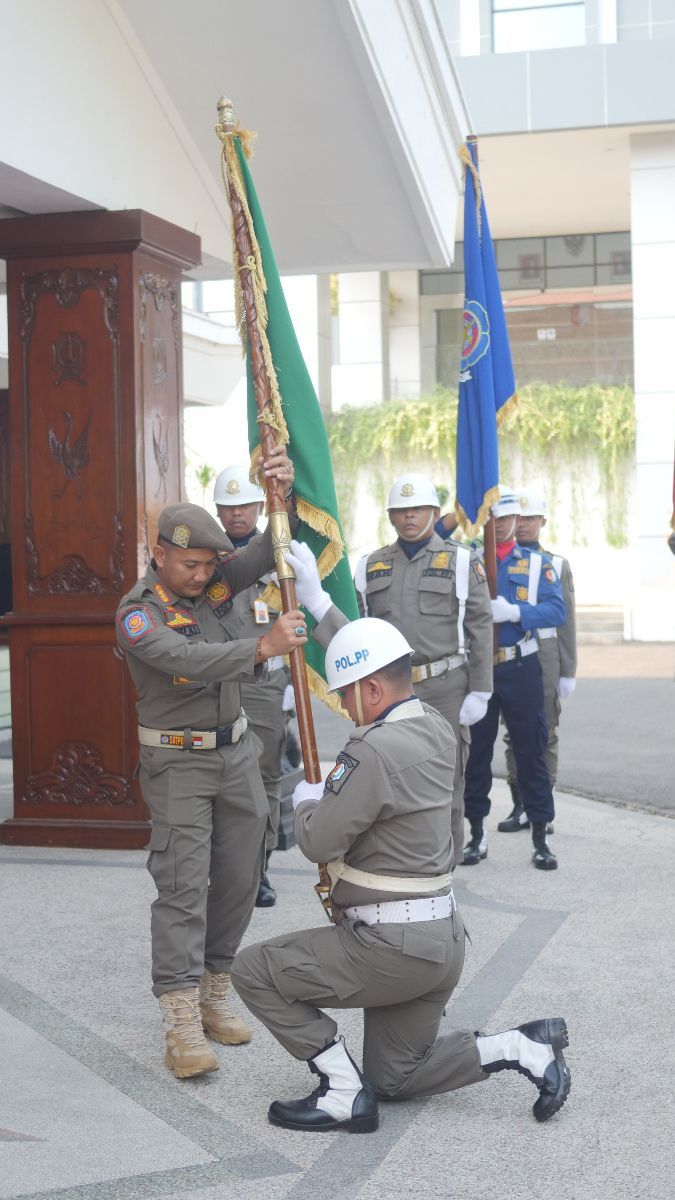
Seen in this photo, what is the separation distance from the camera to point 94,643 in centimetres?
802

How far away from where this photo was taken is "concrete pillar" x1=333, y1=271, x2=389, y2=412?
28.2 metres

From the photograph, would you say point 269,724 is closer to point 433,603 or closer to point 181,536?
point 433,603

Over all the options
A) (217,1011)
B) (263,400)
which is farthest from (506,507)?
(217,1011)

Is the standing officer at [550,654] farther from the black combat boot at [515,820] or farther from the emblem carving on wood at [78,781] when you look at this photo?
the emblem carving on wood at [78,781]

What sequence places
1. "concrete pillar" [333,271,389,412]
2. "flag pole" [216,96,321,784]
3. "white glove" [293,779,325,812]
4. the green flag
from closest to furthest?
1. "white glove" [293,779,325,812]
2. "flag pole" [216,96,321,784]
3. the green flag
4. "concrete pillar" [333,271,389,412]

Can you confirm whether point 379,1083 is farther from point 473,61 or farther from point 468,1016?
point 473,61

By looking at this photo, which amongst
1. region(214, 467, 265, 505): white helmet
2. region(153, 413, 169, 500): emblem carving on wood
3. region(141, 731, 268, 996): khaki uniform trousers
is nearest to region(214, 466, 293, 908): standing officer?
region(214, 467, 265, 505): white helmet

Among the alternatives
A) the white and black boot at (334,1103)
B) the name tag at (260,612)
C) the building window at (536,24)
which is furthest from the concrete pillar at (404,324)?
the white and black boot at (334,1103)

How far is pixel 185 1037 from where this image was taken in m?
4.69

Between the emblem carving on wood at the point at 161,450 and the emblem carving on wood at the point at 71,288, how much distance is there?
559 mm

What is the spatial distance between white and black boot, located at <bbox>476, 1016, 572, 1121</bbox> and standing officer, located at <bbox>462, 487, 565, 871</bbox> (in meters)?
3.48

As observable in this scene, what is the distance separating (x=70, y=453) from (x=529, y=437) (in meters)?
17.9

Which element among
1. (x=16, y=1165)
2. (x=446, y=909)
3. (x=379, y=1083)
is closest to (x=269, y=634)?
(x=446, y=909)

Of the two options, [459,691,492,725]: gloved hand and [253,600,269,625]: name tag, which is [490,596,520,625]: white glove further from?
[253,600,269,625]: name tag
